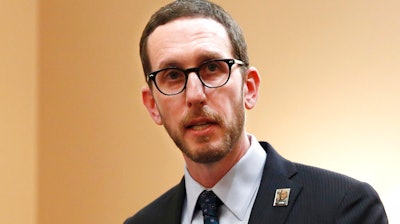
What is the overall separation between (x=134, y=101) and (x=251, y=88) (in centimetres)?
132

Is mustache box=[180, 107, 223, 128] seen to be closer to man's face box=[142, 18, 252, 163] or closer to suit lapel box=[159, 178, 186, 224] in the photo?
man's face box=[142, 18, 252, 163]

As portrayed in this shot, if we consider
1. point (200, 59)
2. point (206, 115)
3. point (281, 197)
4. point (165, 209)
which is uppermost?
point (200, 59)

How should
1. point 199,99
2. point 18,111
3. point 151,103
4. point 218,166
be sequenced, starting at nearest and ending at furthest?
A: point 199,99, point 218,166, point 151,103, point 18,111

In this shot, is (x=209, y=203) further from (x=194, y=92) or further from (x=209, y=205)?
(x=194, y=92)

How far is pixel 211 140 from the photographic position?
1654 mm

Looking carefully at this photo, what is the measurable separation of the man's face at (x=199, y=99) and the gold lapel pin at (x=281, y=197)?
0.18 m

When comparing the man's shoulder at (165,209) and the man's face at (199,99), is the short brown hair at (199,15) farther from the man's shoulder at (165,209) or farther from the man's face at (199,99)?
the man's shoulder at (165,209)

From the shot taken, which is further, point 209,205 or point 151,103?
point 151,103

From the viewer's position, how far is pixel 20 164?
3.04 m

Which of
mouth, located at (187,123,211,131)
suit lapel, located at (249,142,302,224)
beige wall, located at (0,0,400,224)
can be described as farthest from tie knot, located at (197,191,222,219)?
beige wall, located at (0,0,400,224)

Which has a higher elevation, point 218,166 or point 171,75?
point 171,75

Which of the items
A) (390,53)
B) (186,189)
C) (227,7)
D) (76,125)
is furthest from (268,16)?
(186,189)

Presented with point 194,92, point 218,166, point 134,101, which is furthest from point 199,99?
point 134,101

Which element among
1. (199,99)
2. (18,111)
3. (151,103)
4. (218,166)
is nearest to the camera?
(199,99)
